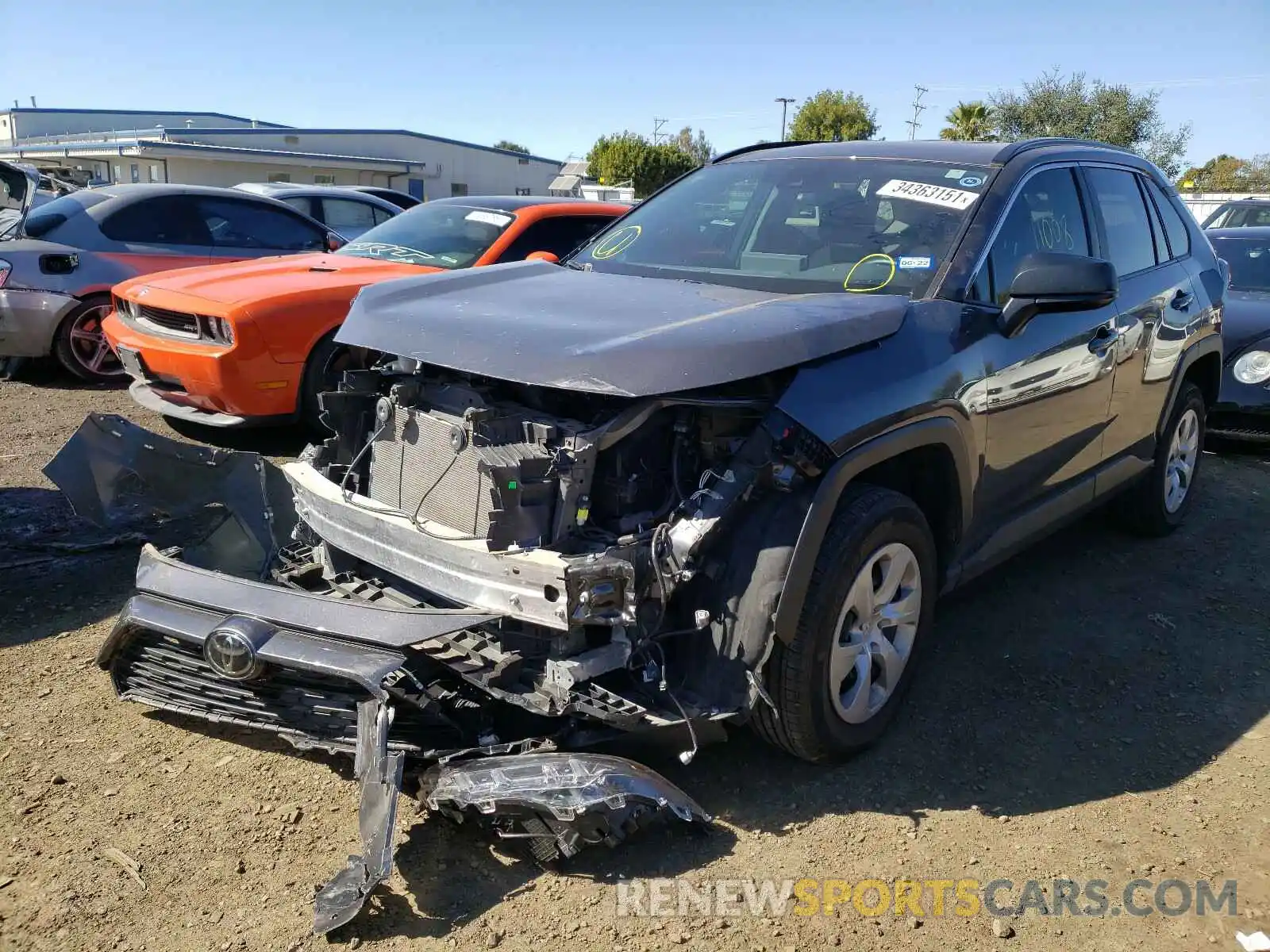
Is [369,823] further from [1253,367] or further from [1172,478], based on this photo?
[1253,367]

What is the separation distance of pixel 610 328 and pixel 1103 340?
2.36 metres

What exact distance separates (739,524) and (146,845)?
1.89 metres

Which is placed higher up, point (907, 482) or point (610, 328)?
point (610, 328)

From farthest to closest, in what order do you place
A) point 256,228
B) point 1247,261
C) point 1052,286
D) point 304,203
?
point 304,203, point 256,228, point 1247,261, point 1052,286

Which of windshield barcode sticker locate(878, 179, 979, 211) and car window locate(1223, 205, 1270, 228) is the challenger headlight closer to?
windshield barcode sticker locate(878, 179, 979, 211)

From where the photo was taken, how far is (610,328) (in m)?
2.91

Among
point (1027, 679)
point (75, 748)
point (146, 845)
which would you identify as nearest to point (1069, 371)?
point (1027, 679)

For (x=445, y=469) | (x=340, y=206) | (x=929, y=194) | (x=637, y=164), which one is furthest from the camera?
(x=637, y=164)

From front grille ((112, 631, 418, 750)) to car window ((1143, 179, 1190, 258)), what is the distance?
4420mm

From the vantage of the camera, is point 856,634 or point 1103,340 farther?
point 1103,340

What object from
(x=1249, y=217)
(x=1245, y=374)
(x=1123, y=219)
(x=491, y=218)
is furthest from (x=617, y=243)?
(x=1249, y=217)

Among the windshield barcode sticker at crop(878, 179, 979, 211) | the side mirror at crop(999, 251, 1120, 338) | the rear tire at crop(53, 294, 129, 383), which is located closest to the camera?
the side mirror at crop(999, 251, 1120, 338)

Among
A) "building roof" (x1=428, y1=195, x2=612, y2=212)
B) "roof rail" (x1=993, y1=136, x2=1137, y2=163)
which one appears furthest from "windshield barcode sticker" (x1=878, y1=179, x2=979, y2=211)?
"building roof" (x1=428, y1=195, x2=612, y2=212)

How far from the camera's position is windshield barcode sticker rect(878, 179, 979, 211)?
145 inches
